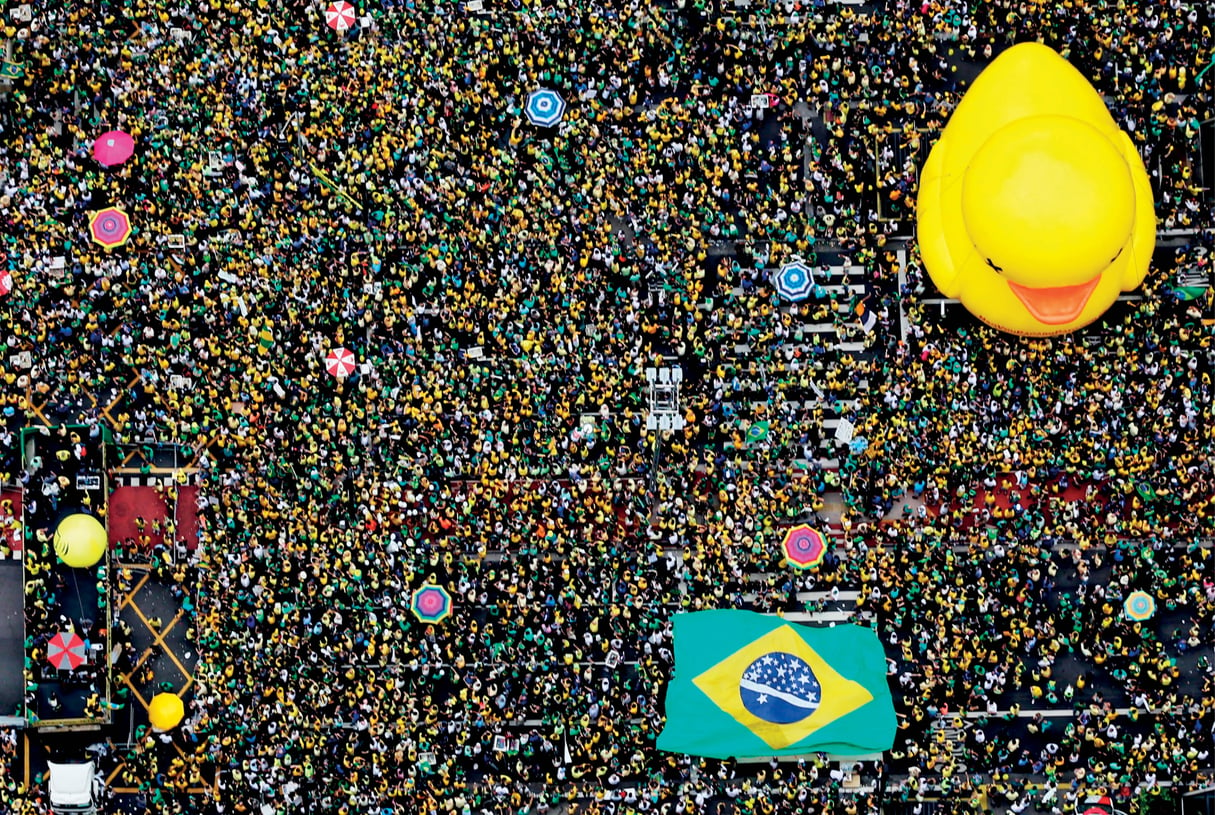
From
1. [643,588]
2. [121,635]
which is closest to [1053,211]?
[643,588]

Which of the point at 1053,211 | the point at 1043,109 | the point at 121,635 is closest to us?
the point at 1053,211

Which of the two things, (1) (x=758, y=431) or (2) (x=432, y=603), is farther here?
(1) (x=758, y=431)

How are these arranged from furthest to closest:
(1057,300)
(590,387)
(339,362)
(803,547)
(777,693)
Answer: (590,387), (339,362), (803,547), (777,693), (1057,300)

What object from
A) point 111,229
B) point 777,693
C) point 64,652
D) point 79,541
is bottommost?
point 777,693

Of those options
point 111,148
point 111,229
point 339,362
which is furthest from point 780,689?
point 111,148

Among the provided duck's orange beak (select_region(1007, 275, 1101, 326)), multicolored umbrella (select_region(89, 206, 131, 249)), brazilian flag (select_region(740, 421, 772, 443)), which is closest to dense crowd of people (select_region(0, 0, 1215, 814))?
brazilian flag (select_region(740, 421, 772, 443))

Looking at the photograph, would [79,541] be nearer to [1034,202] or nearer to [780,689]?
[780,689]

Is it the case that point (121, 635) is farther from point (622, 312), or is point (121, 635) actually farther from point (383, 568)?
point (622, 312)
